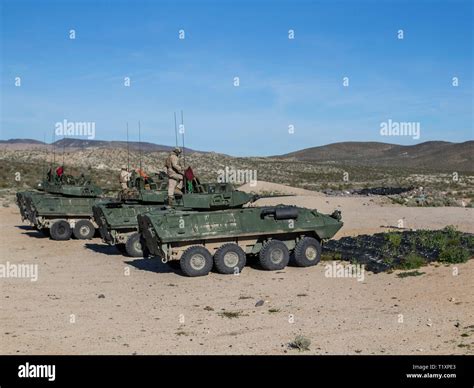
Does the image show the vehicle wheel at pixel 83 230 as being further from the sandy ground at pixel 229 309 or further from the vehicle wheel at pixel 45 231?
the sandy ground at pixel 229 309

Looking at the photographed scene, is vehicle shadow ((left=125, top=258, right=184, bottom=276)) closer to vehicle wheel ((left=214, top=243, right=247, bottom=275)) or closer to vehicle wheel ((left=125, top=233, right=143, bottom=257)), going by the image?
vehicle wheel ((left=125, top=233, right=143, bottom=257))

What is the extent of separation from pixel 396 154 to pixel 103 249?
145440 millimetres

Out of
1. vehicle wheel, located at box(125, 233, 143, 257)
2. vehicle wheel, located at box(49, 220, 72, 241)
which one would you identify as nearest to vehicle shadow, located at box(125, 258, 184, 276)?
vehicle wheel, located at box(125, 233, 143, 257)

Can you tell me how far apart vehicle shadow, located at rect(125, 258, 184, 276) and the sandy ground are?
39mm

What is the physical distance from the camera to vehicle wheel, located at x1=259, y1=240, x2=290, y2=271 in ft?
50.5

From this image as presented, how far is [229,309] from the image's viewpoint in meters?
11.6

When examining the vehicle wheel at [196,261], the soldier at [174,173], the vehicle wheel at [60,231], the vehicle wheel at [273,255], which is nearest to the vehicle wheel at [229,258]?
the vehicle wheel at [196,261]

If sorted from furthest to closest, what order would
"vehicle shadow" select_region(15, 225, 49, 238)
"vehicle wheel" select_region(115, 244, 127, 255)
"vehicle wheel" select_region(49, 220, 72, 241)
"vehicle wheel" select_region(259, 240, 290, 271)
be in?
"vehicle shadow" select_region(15, 225, 49, 238) → "vehicle wheel" select_region(49, 220, 72, 241) → "vehicle wheel" select_region(115, 244, 127, 255) → "vehicle wheel" select_region(259, 240, 290, 271)

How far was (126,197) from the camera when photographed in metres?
20.1

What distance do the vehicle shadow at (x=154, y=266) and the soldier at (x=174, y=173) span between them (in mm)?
1697

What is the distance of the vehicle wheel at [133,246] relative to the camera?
1877cm

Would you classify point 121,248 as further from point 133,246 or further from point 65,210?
point 65,210
